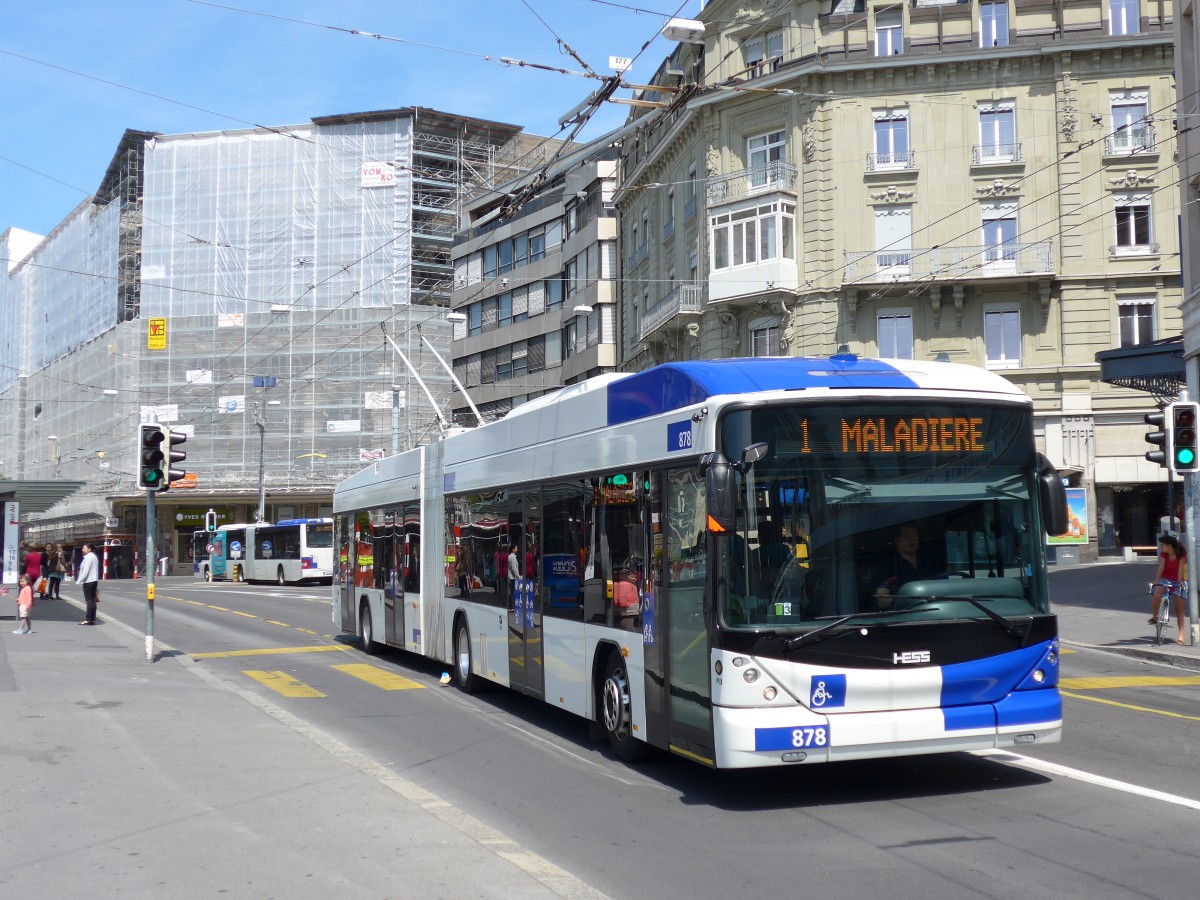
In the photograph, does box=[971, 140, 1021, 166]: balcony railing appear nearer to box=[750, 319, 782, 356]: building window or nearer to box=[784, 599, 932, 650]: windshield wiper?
box=[750, 319, 782, 356]: building window

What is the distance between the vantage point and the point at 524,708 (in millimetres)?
A: 13539

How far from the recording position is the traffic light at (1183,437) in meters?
18.2

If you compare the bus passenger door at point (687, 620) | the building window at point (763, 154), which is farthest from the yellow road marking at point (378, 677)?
the building window at point (763, 154)

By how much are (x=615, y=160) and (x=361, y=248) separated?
1198cm

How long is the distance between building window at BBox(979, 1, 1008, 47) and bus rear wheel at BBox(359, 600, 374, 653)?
29.1m

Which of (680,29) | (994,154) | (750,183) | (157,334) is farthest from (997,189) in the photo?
(157,334)

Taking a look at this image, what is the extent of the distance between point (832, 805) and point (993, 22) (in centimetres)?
3661

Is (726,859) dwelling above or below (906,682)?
below

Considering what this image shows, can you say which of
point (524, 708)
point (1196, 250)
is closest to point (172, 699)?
point (524, 708)

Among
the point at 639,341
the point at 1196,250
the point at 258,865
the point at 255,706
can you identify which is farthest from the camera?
Answer: the point at 639,341

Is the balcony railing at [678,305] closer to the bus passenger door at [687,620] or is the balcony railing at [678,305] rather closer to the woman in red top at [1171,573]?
the woman in red top at [1171,573]

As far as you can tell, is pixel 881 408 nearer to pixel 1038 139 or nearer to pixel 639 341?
pixel 1038 139

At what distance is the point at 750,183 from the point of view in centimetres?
4075

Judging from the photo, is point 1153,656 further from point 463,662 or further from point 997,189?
point 997,189
